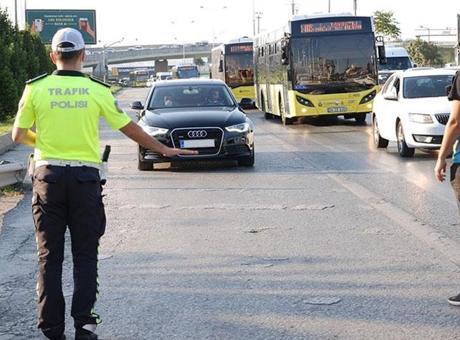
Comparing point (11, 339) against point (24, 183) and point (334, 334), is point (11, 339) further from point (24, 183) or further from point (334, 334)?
point (24, 183)

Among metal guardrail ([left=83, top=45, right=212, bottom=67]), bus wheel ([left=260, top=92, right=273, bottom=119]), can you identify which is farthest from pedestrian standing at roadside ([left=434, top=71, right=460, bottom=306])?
metal guardrail ([left=83, top=45, right=212, bottom=67])

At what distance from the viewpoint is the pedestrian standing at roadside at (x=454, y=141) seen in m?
5.59

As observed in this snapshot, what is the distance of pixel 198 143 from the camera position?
46.9 ft

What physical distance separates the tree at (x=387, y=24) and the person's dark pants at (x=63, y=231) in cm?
8296

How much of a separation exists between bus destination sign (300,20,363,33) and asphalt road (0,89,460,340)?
12032 millimetres

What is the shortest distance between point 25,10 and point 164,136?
5311cm

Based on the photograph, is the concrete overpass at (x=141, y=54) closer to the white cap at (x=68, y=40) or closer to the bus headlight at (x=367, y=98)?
the bus headlight at (x=367, y=98)

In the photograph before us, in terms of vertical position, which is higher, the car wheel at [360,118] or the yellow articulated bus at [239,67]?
the yellow articulated bus at [239,67]

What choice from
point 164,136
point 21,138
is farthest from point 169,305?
point 164,136

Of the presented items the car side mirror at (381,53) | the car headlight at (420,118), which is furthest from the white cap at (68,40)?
the car side mirror at (381,53)

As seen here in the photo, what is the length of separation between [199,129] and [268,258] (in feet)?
22.5

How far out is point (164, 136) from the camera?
14.2m

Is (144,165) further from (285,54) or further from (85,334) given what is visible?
(285,54)

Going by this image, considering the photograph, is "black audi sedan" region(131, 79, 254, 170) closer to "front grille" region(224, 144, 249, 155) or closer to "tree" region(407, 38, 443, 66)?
"front grille" region(224, 144, 249, 155)
